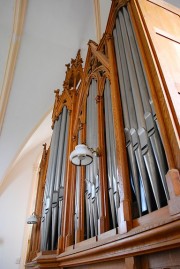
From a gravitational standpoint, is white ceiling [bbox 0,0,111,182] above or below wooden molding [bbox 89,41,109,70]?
above

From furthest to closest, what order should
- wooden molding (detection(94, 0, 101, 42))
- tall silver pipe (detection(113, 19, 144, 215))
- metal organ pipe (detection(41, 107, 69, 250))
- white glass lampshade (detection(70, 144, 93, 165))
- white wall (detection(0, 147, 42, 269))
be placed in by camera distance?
1. white wall (detection(0, 147, 42, 269))
2. wooden molding (detection(94, 0, 101, 42))
3. metal organ pipe (detection(41, 107, 69, 250))
4. white glass lampshade (detection(70, 144, 93, 165))
5. tall silver pipe (detection(113, 19, 144, 215))

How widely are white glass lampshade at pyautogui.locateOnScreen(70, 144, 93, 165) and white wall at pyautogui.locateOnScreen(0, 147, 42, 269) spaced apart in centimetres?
689

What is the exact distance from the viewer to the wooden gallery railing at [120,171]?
4.45 feet

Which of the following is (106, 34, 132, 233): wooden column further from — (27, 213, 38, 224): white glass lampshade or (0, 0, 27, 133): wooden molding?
(0, 0, 27, 133): wooden molding

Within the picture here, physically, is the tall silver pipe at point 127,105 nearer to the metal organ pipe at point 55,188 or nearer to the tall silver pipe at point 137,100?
the tall silver pipe at point 137,100

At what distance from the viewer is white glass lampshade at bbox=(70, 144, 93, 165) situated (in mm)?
2393

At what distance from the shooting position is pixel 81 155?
2410 millimetres

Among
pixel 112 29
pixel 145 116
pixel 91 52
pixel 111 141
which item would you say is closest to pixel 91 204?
pixel 111 141

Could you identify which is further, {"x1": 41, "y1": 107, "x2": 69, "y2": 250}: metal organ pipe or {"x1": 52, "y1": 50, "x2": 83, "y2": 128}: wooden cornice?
{"x1": 52, "y1": 50, "x2": 83, "y2": 128}: wooden cornice

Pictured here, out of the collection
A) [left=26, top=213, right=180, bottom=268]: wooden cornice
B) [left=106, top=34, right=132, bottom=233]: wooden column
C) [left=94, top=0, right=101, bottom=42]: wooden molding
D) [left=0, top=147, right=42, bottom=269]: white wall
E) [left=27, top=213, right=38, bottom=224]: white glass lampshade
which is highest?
[left=94, top=0, right=101, bottom=42]: wooden molding

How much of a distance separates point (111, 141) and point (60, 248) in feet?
4.55

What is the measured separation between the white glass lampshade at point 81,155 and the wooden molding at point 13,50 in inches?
190

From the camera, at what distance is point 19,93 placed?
739cm

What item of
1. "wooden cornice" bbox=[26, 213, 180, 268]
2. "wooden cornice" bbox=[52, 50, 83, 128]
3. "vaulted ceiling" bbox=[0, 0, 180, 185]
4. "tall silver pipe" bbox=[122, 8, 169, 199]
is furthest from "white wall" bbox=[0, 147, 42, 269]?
"tall silver pipe" bbox=[122, 8, 169, 199]
